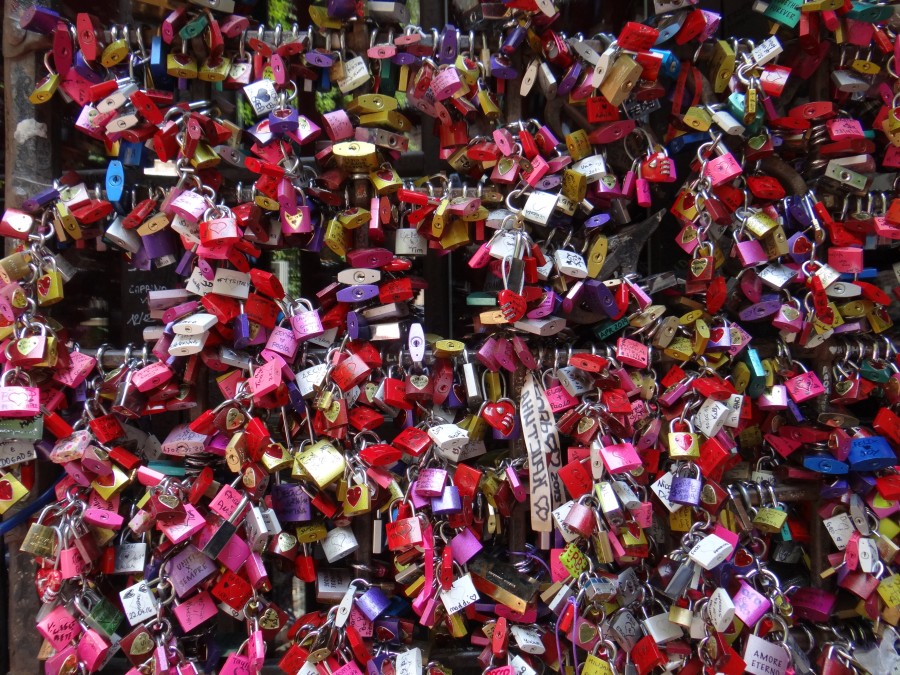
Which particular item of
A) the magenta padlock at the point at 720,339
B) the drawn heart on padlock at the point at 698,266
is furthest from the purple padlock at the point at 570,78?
the magenta padlock at the point at 720,339

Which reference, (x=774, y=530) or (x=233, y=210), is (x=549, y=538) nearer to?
(x=774, y=530)

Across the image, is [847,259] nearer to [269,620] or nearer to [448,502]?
[448,502]

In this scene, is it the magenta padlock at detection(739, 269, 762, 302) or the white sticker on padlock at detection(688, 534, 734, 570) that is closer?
the white sticker on padlock at detection(688, 534, 734, 570)

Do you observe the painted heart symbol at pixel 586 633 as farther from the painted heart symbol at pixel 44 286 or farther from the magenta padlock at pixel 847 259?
the painted heart symbol at pixel 44 286

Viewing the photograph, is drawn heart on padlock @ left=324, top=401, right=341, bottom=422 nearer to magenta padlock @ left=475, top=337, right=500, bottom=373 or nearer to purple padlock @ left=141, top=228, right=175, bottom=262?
magenta padlock @ left=475, top=337, right=500, bottom=373

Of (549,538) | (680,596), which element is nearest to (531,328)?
(549,538)

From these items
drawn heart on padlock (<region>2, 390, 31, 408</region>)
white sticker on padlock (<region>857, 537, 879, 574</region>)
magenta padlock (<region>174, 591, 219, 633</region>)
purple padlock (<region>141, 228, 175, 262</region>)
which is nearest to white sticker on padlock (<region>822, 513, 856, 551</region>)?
white sticker on padlock (<region>857, 537, 879, 574</region>)
